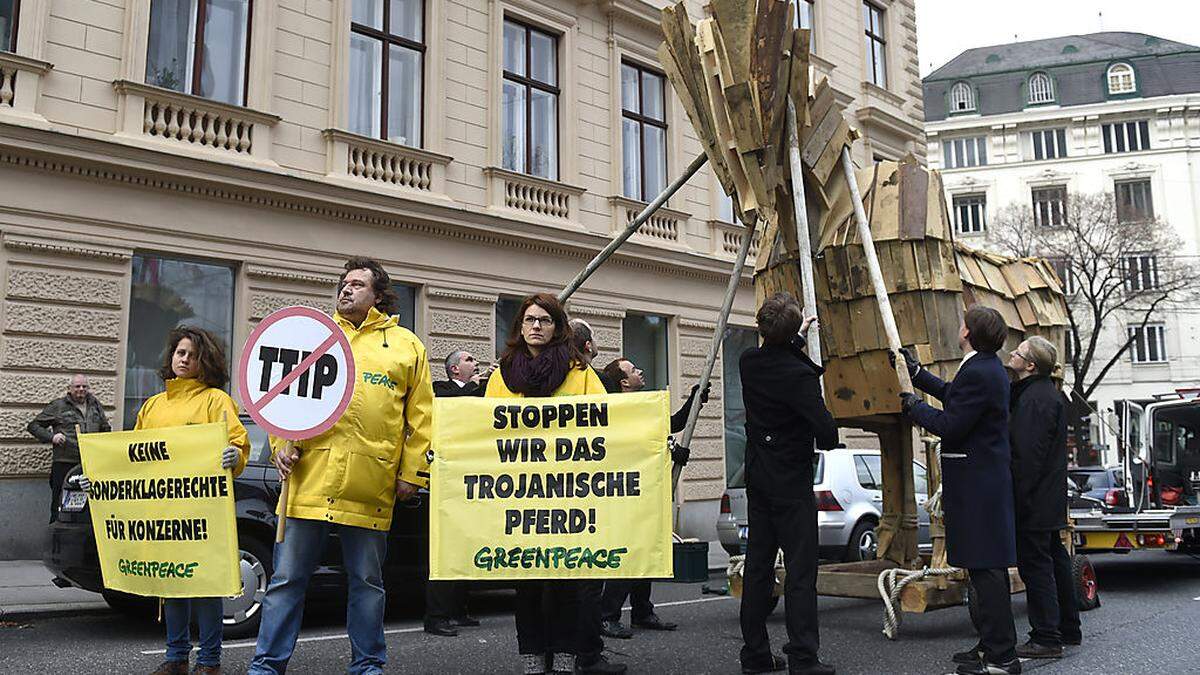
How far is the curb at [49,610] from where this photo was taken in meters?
7.83

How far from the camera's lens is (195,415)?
16.7 ft

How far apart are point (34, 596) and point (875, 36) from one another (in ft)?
67.9

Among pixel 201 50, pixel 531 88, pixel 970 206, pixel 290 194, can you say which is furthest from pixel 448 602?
pixel 970 206

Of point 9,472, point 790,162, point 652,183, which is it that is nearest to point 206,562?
point 790,162

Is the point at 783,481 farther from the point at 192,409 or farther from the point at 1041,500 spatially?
the point at 192,409

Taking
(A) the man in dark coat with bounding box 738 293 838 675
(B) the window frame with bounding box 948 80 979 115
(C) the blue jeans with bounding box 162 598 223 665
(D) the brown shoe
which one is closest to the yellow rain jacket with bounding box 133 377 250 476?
(C) the blue jeans with bounding box 162 598 223 665

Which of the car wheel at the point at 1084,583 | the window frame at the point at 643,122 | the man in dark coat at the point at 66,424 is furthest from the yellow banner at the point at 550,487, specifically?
the window frame at the point at 643,122

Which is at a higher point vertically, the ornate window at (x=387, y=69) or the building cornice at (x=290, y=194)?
the ornate window at (x=387, y=69)

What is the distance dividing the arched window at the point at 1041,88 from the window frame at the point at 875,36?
35530 millimetres

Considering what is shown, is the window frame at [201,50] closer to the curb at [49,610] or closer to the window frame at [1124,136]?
the curb at [49,610]

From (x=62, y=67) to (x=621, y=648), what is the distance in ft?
→ 30.0

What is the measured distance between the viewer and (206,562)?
4.78m

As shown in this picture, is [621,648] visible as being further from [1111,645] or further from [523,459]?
[1111,645]

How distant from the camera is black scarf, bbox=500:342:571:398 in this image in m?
4.77
